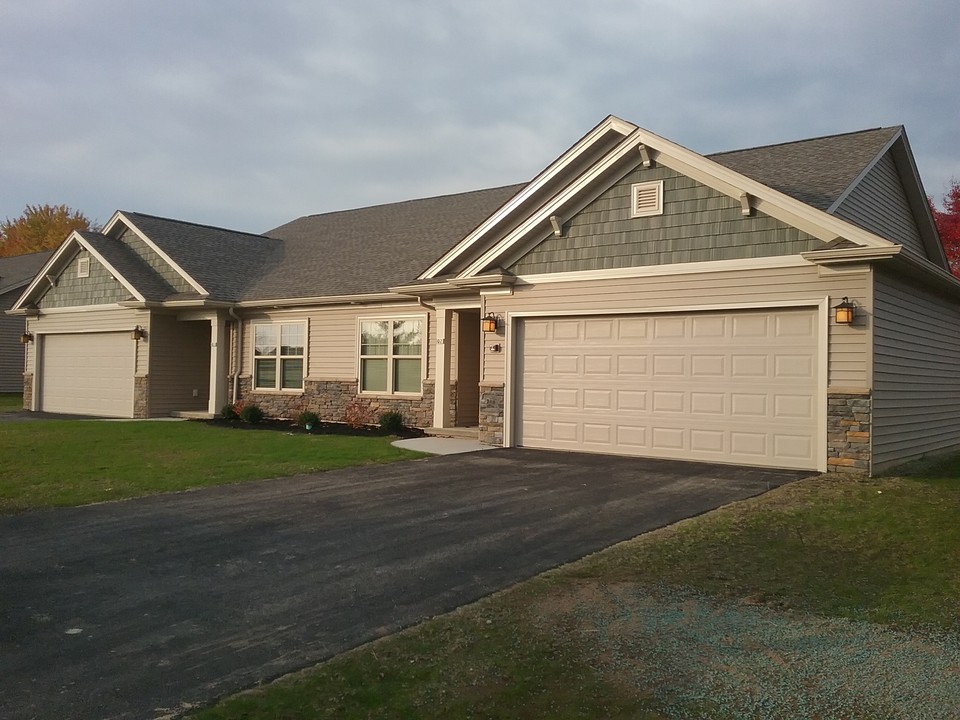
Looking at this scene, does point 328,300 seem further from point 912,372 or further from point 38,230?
point 38,230

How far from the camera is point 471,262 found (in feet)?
51.5

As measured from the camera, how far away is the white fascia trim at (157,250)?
A: 20266mm

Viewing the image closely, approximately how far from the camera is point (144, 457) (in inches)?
505

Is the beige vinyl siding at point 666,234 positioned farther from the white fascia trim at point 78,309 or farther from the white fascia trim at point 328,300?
the white fascia trim at point 78,309

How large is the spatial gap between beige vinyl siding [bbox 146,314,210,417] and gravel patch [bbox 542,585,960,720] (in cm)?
1809

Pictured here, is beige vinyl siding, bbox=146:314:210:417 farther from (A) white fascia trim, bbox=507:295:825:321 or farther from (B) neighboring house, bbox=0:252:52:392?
(B) neighboring house, bbox=0:252:52:392

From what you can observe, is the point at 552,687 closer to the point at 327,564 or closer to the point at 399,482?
the point at 327,564

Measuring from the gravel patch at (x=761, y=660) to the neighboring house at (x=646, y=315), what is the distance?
266 inches

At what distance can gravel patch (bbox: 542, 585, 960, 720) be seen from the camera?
12.7ft

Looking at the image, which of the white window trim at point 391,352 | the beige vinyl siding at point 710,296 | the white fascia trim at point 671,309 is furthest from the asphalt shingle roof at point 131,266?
the white fascia trim at point 671,309

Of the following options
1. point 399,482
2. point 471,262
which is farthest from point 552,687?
point 471,262

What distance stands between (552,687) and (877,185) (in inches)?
504

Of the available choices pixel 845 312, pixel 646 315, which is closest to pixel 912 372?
pixel 845 312

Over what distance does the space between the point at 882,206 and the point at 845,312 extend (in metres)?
4.55
